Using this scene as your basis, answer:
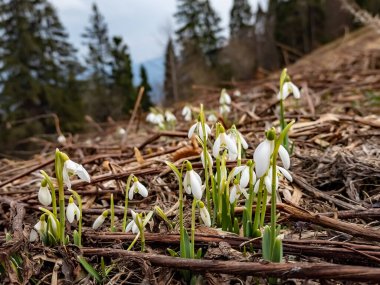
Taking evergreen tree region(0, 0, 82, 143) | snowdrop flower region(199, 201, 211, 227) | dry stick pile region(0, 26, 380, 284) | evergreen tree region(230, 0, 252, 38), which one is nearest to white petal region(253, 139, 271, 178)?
dry stick pile region(0, 26, 380, 284)

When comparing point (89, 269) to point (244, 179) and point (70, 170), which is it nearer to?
point (70, 170)

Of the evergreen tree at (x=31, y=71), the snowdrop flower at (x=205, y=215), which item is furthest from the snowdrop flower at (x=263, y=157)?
the evergreen tree at (x=31, y=71)

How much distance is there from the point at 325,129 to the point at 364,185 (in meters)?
0.76

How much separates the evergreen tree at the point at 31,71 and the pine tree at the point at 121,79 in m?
4.63

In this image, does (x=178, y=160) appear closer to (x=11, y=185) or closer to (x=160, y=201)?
(x=160, y=201)

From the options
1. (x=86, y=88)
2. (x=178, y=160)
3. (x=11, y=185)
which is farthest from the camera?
(x=86, y=88)

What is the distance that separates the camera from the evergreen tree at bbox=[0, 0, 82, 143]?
2162 cm

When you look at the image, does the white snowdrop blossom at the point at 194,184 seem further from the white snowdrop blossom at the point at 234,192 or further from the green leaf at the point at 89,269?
the green leaf at the point at 89,269

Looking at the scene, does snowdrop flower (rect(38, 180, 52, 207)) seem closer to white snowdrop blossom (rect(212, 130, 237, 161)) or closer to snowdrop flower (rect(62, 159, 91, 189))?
snowdrop flower (rect(62, 159, 91, 189))

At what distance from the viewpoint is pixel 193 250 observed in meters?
1.13

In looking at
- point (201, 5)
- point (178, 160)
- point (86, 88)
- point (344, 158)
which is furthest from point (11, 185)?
point (201, 5)

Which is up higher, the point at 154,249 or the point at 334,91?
the point at 334,91

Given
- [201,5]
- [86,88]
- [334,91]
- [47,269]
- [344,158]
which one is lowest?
[47,269]

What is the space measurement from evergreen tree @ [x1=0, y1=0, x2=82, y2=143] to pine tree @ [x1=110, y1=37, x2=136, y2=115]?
4.63 metres
